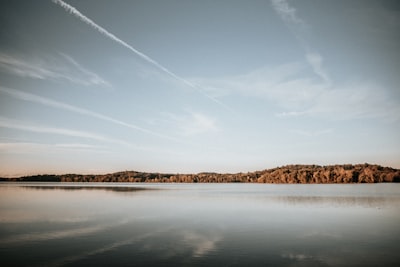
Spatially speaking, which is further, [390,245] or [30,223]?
[30,223]

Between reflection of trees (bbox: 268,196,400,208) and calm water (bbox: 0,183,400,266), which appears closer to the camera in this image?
calm water (bbox: 0,183,400,266)

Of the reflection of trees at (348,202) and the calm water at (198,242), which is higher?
the calm water at (198,242)

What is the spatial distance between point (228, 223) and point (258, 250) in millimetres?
12498

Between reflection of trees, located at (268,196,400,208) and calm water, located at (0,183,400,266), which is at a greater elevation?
calm water, located at (0,183,400,266)

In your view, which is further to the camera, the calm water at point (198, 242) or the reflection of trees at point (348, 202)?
the reflection of trees at point (348, 202)

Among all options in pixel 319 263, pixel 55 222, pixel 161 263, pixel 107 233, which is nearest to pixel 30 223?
pixel 55 222

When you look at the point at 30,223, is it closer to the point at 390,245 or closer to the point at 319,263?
the point at 319,263

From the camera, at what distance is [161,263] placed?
17.3 metres

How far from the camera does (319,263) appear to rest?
17.5 meters

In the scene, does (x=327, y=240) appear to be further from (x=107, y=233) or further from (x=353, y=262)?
(x=107, y=233)

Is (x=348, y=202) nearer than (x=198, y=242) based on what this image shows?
No

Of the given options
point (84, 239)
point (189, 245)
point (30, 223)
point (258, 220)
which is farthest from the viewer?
point (258, 220)

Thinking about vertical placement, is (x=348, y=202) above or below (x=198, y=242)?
below

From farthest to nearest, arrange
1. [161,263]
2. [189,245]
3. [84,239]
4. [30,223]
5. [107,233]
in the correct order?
[30,223] < [107,233] < [84,239] < [189,245] < [161,263]
